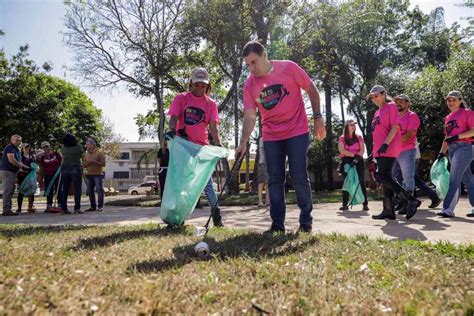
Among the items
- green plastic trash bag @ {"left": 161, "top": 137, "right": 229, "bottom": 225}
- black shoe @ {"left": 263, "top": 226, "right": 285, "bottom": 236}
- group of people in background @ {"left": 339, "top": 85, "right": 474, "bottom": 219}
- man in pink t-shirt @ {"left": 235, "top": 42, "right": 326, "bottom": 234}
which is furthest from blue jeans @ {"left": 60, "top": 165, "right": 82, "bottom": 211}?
group of people in background @ {"left": 339, "top": 85, "right": 474, "bottom": 219}

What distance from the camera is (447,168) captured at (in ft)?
23.5

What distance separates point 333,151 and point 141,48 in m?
A: 13.9

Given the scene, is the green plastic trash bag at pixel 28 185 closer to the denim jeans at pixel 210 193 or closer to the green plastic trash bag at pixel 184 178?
the denim jeans at pixel 210 193

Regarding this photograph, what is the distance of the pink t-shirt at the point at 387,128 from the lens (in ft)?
18.4

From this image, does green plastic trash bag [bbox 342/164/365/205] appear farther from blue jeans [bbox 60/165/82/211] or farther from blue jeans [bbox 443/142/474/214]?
blue jeans [bbox 60/165/82/211]

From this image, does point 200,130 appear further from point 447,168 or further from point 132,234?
point 447,168

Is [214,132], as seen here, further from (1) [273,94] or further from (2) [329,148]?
(2) [329,148]

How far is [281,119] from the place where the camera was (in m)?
4.30

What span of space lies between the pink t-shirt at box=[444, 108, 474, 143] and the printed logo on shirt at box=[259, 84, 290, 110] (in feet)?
10.6

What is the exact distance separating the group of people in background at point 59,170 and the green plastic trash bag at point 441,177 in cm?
704

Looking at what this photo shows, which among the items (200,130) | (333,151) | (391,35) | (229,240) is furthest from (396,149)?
(391,35)

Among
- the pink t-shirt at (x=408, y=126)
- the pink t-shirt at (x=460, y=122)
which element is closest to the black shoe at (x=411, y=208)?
the pink t-shirt at (x=460, y=122)

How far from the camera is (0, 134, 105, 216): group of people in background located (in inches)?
359

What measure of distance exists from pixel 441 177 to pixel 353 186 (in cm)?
158
